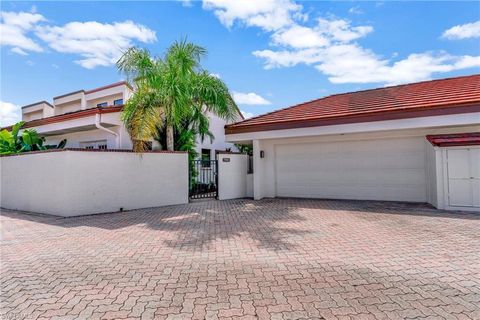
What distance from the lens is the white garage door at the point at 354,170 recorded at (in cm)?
1148

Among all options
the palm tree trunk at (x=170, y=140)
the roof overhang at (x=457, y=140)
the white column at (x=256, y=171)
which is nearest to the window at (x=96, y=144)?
the palm tree trunk at (x=170, y=140)

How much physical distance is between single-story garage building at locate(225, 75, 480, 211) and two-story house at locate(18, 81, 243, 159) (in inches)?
230

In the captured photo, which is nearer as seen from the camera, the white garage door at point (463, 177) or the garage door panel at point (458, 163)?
the white garage door at point (463, 177)

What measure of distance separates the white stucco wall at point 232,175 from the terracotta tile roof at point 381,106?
154 centimetres

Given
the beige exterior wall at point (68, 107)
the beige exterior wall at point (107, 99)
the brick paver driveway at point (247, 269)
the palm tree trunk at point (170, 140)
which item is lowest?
the brick paver driveway at point (247, 269)

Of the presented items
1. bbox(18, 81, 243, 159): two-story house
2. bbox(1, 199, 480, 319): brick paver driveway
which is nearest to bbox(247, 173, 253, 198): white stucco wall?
bbox(18, 81, 243, 159): two-story house

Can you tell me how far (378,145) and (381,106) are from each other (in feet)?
6.51

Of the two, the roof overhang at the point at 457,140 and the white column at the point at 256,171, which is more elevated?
the roof overhang at the point at 457,140

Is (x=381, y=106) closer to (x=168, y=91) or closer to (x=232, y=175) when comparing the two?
(x=232, y=175)

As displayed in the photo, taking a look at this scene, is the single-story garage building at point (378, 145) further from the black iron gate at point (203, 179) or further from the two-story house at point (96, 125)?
the two-story house at point (96, 125)

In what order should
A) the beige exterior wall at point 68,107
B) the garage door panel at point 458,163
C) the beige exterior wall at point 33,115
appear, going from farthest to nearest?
the beige exterior wall at point 33,115
the beige exterior wall at point 68,107
the garage door panel at point 458,163

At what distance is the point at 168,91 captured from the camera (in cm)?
1074

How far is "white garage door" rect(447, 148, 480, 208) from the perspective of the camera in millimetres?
9023

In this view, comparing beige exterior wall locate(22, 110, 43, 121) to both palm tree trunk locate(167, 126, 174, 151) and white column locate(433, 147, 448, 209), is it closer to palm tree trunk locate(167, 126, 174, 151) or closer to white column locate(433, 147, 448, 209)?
palm tree trunk locate(167, 126, 174, 151)
